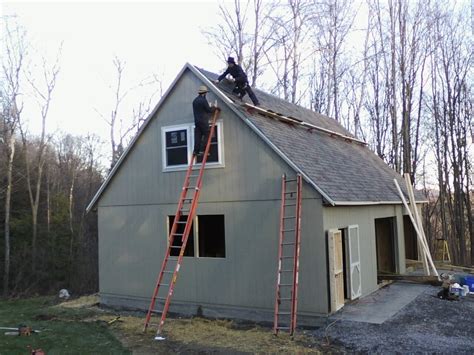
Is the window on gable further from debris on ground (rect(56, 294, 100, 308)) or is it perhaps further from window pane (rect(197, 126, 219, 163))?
debris on ground (rect(56, 294, 100, 308))

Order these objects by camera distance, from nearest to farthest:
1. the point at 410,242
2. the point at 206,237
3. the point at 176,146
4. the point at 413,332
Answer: the point at 413,332 → the point at 176,146 → the point at 206,237 → the point at 410,242

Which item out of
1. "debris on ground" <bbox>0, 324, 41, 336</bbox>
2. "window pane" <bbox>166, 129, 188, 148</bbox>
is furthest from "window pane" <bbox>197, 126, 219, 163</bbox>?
Answer: "debris on ground" <bbox>0, 324, 41, 336</bbox>

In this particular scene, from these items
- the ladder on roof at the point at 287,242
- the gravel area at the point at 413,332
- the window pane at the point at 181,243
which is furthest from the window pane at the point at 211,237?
the gravel area at the point at 413,332

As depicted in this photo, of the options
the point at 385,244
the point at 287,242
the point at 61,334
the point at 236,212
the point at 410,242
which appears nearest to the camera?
the point at 61,334

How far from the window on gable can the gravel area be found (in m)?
5.33

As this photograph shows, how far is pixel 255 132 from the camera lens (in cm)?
1074

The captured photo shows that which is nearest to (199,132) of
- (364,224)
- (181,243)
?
(181,243)

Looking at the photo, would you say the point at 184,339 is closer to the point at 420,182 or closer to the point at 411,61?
the point at 411,61

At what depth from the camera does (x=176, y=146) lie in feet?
39.1

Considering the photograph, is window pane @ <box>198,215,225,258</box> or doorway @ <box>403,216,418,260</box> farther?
doorway @ <box>403,216,418,260</box>

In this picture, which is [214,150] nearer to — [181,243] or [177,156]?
[177,156]

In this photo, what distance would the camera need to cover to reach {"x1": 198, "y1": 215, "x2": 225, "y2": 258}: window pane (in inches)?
493

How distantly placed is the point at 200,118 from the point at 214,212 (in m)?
2.35

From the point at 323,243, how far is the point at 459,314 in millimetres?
3395
